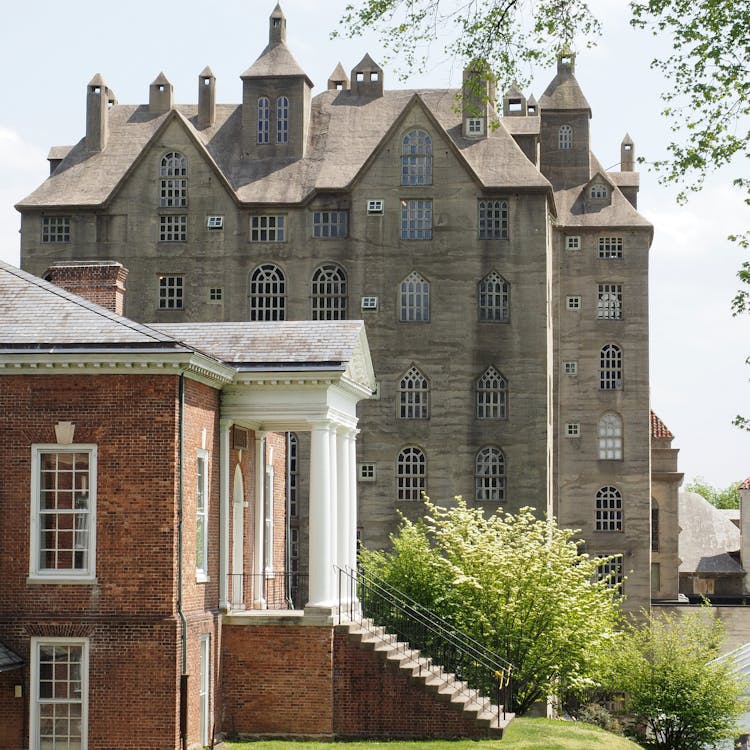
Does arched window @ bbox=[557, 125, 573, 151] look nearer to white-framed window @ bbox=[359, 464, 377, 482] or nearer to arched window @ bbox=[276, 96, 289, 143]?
arched window @ bbox=[276, 96, 289, 143]

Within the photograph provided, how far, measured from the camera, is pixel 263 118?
66.3 m

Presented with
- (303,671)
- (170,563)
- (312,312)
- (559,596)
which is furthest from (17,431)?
(312,312)

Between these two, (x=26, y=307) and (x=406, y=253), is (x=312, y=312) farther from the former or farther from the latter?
(x=26, y=307)

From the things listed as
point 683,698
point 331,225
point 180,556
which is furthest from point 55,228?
point 180,556

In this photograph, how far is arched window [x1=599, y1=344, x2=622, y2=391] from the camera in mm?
71250

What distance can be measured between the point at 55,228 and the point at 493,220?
745 inches

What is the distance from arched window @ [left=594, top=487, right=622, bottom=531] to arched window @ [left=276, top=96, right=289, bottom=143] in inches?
880

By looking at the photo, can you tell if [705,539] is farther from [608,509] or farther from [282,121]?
[282,121]

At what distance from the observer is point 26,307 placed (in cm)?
2822

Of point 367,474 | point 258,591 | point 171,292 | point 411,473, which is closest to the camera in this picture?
point 258,591

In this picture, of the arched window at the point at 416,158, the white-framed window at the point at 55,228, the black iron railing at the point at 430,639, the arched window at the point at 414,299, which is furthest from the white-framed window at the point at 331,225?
the black iron railing at the point at 430,639

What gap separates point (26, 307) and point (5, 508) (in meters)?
3.96

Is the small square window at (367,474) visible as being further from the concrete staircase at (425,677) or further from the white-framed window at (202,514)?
the white-framed window at (202,514)

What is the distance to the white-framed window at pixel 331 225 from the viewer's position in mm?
63062
